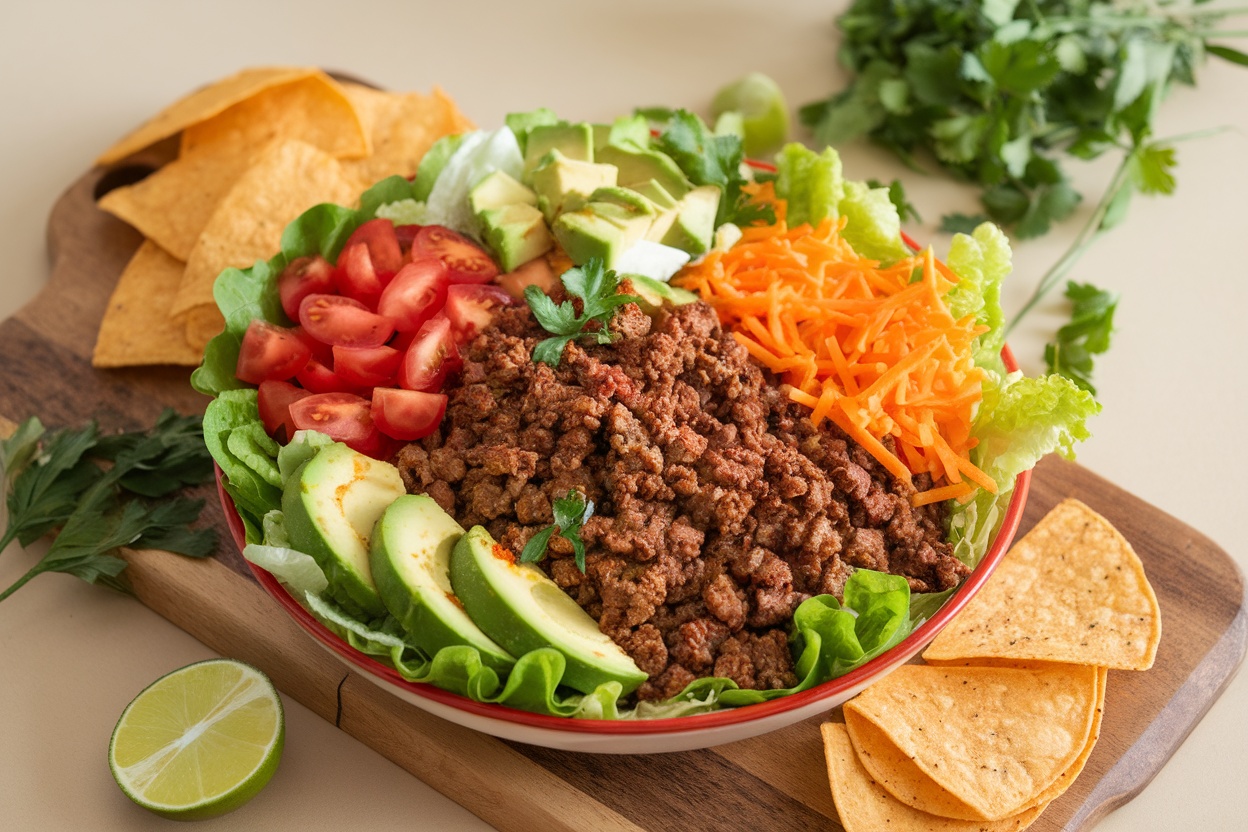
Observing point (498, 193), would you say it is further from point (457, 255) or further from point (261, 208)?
point (261, 208)

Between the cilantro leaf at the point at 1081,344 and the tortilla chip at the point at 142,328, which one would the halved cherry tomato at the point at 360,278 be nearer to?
the tortilla chip at the point at 142,328

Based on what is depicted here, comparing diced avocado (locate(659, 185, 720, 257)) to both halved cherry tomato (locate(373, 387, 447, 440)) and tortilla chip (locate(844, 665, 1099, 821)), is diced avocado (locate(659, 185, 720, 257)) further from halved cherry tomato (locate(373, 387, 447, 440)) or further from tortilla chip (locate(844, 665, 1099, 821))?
tortilla chip (locate(844, 665, 1099, 821))

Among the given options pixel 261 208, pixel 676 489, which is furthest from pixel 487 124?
pixel 676 489

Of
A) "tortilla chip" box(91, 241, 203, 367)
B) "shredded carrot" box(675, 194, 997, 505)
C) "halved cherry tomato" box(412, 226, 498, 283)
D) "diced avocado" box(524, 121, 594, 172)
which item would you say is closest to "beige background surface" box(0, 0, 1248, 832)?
"tortilla chip" box(91, 241, 203, 367)

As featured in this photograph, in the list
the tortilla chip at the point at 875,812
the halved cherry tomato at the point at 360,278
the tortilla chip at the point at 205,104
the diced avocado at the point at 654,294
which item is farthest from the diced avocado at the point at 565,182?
the tortilla chip at the point at 875,812

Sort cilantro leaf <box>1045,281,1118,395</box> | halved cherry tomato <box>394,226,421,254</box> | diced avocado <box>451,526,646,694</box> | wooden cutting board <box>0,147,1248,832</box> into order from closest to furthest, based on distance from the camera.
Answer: diced avocado <box>451,526,646,694</box>
wooden cutting board <box>0,147,1248,832</box>
halved cherry tomato <box>394,226,421,254</box>
cilantro leaf <box>1045,281,1118,395</box>

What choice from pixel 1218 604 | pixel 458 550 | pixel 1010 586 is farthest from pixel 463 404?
pixel 1218 604
